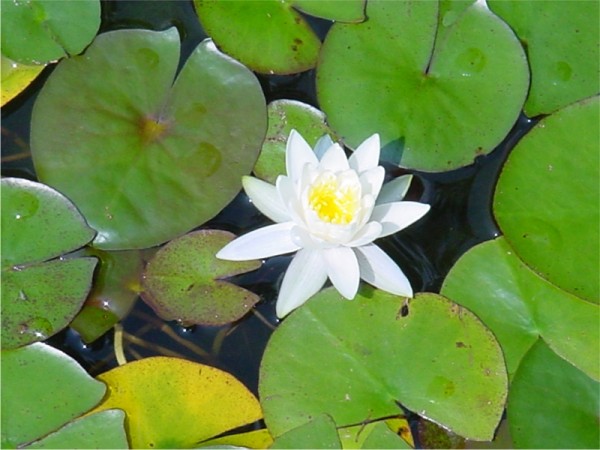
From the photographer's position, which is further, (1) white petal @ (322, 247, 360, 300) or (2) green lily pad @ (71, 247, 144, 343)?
(2) green lily pad @ (71, 247, 144, 343)

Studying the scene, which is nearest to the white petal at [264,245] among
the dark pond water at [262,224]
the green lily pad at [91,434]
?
the dark pond water at [262,224]

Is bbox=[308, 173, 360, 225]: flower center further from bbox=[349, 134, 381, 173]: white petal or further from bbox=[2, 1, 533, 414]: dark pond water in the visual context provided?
bbox=[2, 1, 533, 414]: dark pond water

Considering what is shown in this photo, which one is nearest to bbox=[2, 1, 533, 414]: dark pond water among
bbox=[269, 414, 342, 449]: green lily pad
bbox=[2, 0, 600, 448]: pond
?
bbox=[2, 0, 600, 448]: pond

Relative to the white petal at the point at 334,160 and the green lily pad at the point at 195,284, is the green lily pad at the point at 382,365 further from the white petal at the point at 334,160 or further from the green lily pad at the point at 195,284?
the white petal at the point at 334,160

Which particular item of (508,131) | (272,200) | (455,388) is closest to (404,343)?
(455,388)

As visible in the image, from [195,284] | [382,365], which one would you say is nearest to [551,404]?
[382,365]

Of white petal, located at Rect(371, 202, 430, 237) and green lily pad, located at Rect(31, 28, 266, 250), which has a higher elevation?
green lily pad, located at Rect(31, 28, 266, 250)

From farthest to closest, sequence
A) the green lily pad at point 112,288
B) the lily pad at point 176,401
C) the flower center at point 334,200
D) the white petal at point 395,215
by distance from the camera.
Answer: the green lily pad at point 112,288
the lily pad at point 176,401
the white petal at point 395,215
the flower center at point 334,200

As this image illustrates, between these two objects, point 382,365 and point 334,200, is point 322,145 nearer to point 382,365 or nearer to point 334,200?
point 334,200
